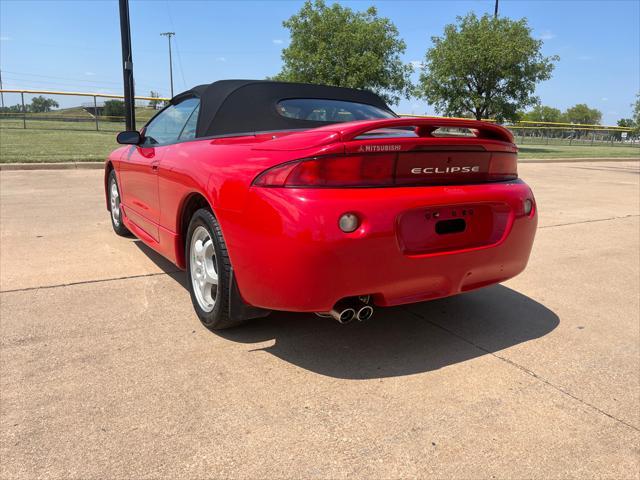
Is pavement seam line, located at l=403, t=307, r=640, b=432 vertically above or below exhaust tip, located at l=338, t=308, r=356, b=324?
below

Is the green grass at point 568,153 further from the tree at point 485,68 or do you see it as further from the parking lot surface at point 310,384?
the parking lot surface at point 310,384

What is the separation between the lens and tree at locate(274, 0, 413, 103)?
2991 centimetres

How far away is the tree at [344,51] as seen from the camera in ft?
98.1

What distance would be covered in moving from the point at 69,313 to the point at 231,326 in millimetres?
1115

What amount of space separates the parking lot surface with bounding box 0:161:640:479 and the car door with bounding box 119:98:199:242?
1.62 feet

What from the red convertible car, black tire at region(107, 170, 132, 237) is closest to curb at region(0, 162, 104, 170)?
black tire at region(107, 170, 132, 237)

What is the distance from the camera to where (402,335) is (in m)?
3.11

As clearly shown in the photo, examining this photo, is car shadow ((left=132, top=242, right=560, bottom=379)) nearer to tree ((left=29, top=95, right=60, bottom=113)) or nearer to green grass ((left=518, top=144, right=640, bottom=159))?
green grass ((left=518, top=144, right=640, bottom=159))

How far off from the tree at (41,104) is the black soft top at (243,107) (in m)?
25.4

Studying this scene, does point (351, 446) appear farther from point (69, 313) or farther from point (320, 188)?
point (69, 313)

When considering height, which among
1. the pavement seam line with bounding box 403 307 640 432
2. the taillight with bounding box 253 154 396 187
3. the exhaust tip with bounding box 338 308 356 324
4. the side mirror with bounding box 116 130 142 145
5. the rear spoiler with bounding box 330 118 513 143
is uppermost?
the rear spoiler with bounding box 330 118 513 143

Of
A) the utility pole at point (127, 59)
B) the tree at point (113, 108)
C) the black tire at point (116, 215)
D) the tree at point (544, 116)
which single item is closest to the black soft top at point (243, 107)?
the black tire at point (116, 215)

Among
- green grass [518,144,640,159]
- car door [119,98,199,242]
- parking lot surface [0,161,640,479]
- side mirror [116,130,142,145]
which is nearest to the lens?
parking lot surface [0,161,640,479]

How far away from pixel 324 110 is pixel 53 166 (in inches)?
361
